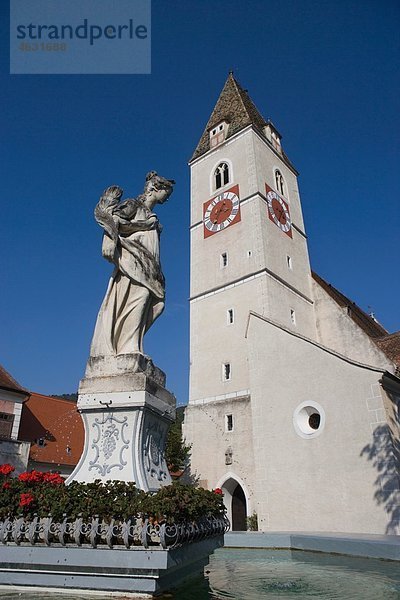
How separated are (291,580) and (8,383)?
1906cm

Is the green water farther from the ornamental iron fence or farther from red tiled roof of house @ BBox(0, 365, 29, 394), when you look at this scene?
red tiled roof of house @ BBox(0, 365, 29, 394)

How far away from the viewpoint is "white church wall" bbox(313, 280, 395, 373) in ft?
67.5

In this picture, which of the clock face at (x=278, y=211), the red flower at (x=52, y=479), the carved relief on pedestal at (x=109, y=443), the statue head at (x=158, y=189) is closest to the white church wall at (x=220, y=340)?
the clock face at (x=278, y=211)

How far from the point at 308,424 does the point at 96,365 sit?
12087 millimetres

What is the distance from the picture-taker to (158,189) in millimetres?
6332

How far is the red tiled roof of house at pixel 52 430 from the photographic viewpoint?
70.0ft

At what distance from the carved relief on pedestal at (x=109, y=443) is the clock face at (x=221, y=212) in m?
20.7

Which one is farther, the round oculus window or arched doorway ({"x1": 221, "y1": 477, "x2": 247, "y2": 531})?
arched doorway ({"x1": 221, "y1": 477, "x2": 247, "y2": 531})

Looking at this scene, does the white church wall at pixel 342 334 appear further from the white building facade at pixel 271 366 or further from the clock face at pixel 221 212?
the clock face at pixel 221 212

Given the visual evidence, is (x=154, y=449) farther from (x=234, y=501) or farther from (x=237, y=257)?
(x=237, y=257)

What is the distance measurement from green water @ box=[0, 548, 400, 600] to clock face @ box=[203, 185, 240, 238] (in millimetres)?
20243

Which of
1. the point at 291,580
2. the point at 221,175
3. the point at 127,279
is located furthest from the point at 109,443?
the point at 221,175


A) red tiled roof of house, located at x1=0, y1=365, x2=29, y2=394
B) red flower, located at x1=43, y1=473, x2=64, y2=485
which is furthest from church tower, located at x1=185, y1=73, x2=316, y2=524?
red flower, located at x1=43, y1=473, x2=64, y2=485

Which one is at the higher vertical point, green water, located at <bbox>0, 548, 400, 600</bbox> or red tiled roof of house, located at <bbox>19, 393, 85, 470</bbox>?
red tiled roof of house, located at <bbox>19, 393, 85, 470</bbox>
